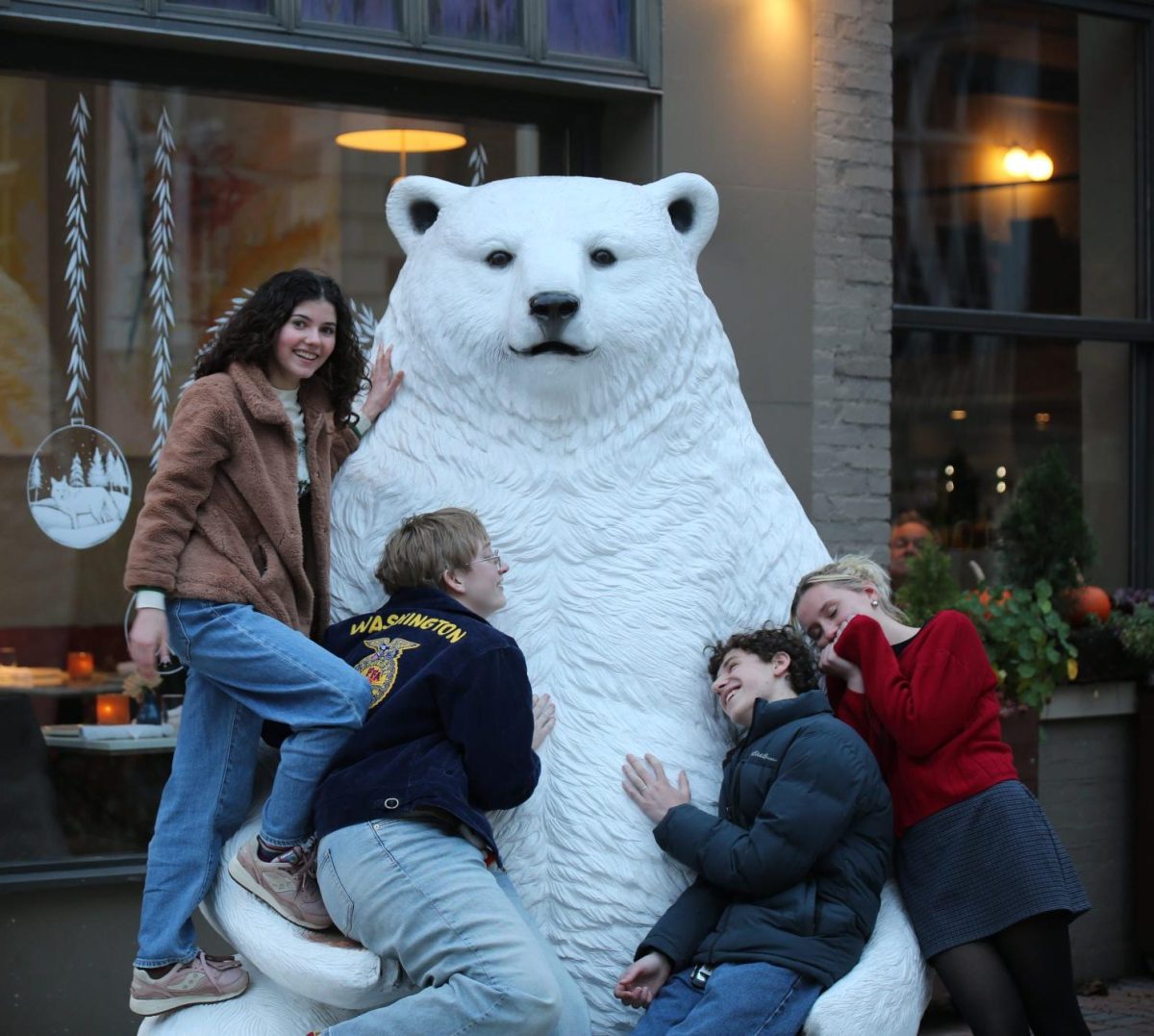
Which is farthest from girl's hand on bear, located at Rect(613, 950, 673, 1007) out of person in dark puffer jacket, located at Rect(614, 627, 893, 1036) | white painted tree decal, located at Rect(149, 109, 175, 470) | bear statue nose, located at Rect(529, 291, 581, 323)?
white painted tree decal, located at Rect(149, 109, 175, 470)

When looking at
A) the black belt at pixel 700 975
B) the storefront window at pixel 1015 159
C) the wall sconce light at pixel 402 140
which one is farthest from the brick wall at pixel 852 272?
the black belt at pixel 700 975

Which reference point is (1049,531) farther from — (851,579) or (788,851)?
(788,851)

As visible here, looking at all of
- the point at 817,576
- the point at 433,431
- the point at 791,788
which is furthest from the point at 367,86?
the point at 791,788

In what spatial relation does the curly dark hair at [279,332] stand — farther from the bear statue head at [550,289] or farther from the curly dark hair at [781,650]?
the curly dark hair at [781,650]

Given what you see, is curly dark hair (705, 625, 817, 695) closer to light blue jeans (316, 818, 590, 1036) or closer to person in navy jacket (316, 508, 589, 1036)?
person in navy jacket (316, 508, 589, 1036)

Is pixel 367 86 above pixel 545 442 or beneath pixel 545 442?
above

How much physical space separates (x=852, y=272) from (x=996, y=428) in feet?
3.86

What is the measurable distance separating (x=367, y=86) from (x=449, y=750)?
3.34m

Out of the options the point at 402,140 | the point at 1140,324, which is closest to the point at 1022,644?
the point at 1140,324

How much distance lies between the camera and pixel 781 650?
3.09m

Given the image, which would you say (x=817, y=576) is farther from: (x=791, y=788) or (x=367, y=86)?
(x=367, y=86)

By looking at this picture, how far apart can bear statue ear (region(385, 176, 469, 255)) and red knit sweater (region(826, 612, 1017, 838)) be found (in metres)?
1.10

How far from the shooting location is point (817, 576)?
318 cm

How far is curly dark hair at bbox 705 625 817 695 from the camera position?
309 centimetres
